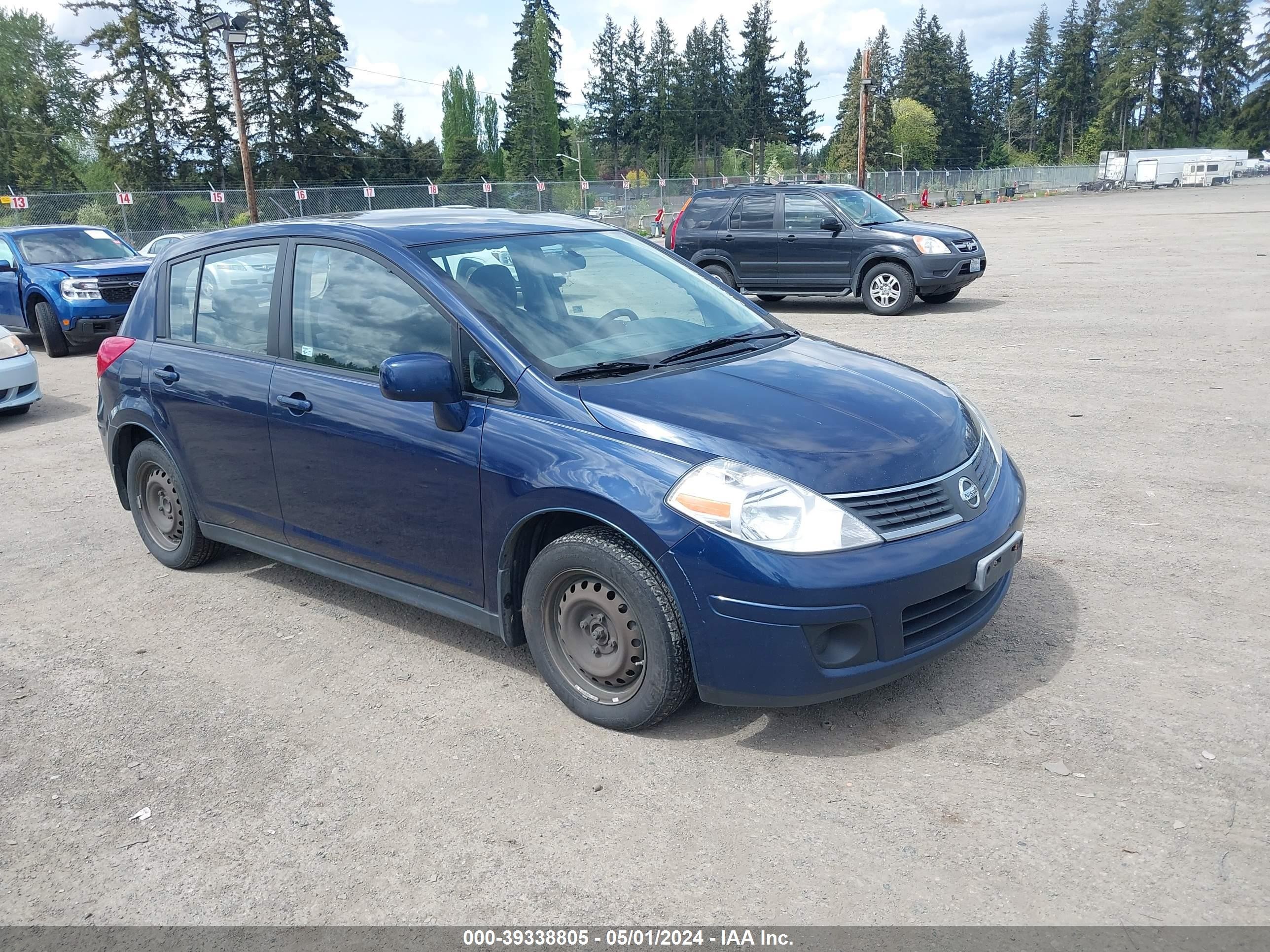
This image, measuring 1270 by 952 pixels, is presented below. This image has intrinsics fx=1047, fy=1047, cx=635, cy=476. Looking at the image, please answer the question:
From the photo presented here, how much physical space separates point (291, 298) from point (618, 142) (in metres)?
120

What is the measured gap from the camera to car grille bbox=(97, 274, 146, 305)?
14016 millimetres

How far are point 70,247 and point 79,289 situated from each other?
1.61 m

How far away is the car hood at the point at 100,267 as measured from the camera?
1400 cm

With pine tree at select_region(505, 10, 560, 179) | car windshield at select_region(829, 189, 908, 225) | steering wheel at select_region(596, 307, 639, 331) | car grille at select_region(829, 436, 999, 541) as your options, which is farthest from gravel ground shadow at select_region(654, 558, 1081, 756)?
pine tree at select_region(505, 10, 560, 179)

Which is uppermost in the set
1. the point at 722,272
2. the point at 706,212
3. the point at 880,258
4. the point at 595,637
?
the point at 706,212

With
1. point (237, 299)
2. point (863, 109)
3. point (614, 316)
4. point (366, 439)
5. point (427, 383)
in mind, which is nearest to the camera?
point (427, 383)

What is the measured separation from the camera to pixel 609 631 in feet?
12.0

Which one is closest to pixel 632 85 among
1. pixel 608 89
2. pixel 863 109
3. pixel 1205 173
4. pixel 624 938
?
pixel 608 89

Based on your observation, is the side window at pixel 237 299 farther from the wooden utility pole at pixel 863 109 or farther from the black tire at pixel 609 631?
the wooden utility pole at pixel 863 109

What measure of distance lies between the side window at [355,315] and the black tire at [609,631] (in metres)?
1.00

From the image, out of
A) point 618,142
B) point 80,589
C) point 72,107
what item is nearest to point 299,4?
point 72,107

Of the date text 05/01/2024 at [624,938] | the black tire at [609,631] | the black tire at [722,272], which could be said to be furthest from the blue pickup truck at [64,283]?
the date text 05/01/2024 at [624,938]

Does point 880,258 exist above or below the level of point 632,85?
below

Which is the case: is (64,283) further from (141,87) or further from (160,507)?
(141,87)
